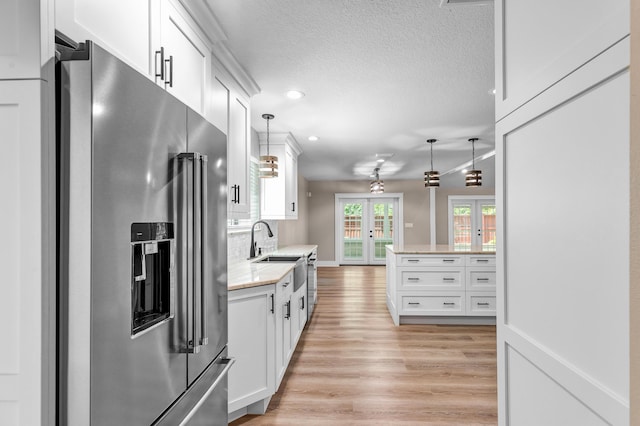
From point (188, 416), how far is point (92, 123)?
0.98m

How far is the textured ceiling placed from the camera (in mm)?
2004

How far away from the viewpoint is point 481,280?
4527 millimetres

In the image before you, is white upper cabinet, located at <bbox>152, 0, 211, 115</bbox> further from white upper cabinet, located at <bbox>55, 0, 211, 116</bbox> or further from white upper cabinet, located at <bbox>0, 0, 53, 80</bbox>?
white upper cabinet, located at <bbox>0, 0, 53, 80</bbox>

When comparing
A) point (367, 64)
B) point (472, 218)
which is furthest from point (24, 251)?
point (472, 218)

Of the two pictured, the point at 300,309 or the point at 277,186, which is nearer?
the point at 300,309

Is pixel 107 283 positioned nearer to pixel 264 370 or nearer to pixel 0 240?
pixel 0 240

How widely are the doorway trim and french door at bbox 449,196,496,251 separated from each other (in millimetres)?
1410

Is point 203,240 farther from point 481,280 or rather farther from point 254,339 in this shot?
point 481,280

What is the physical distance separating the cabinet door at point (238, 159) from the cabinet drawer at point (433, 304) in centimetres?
246

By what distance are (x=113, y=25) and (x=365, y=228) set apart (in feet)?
31.3

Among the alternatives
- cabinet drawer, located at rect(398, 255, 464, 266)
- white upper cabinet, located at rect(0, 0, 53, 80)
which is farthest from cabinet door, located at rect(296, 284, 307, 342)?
white upper cabinet, located at rect(0, 0, 53, 80)

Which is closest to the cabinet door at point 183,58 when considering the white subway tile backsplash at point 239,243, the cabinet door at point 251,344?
the cabinet door at point 251,344

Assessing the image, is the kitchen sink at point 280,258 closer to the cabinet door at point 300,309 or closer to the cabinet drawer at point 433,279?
the cabinet door at point 300,309

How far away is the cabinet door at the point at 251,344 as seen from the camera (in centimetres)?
222
